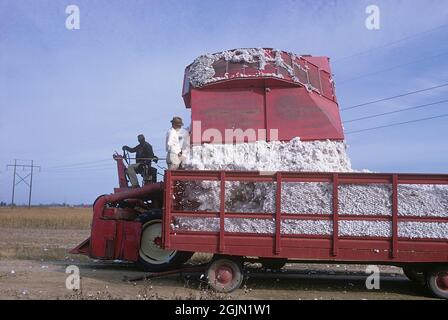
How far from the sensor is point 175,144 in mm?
9234

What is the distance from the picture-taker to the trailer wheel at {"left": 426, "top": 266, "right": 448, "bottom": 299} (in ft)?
27.5

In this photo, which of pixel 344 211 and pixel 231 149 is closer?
pixel 344 211

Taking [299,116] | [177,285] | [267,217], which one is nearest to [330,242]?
[267,217]

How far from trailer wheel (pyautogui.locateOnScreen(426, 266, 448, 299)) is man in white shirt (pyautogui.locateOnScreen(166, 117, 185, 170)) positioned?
449cm

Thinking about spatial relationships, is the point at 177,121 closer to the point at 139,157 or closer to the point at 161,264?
the point at 139,157

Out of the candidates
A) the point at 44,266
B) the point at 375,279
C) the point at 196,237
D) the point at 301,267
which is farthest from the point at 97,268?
the point at 375,279

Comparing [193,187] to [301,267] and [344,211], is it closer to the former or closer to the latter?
[344,211]

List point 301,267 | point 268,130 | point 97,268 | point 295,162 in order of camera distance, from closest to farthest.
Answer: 1. point 295,162
2. point 268,130
3. point 97,268
4. point 301,267

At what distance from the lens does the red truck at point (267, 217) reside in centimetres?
814

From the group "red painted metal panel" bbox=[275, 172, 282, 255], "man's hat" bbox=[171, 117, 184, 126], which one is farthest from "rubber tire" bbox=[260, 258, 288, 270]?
"man's hat" bbox=[171, 117, 184, 126]

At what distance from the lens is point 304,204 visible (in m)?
8.30

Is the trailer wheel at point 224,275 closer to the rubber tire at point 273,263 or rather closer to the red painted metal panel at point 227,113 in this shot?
the rubber tire at point 273,263

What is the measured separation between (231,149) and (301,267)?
4902 millimetres

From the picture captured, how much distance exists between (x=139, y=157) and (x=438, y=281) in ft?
20.5
